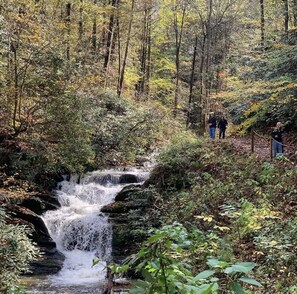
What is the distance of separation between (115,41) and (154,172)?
1633 centimetres

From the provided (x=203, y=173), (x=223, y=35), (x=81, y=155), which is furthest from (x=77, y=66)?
(x=223, y=35)

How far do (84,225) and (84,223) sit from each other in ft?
0.30

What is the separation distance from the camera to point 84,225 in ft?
48.2

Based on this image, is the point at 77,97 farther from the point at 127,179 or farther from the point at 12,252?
the point at 12,252

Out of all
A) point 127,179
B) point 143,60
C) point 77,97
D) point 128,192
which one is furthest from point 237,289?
point 143,60

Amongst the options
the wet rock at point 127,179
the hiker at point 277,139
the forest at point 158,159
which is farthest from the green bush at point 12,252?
the wet rock at point 127,179

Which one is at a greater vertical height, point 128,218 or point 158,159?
point 158,159

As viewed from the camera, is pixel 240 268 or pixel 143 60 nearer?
pixel 240 268

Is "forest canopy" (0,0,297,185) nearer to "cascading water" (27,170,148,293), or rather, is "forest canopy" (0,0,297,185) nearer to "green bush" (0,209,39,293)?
"cascading water" (27,170,148,293)

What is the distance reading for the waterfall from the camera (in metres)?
12.4

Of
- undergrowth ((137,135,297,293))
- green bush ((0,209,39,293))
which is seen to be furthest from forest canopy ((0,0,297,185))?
green bush ((0,209,39,293))

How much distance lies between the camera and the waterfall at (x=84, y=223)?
40.8 ft

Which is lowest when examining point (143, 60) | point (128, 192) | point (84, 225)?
point (84, 225)

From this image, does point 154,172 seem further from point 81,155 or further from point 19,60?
point 19,60
